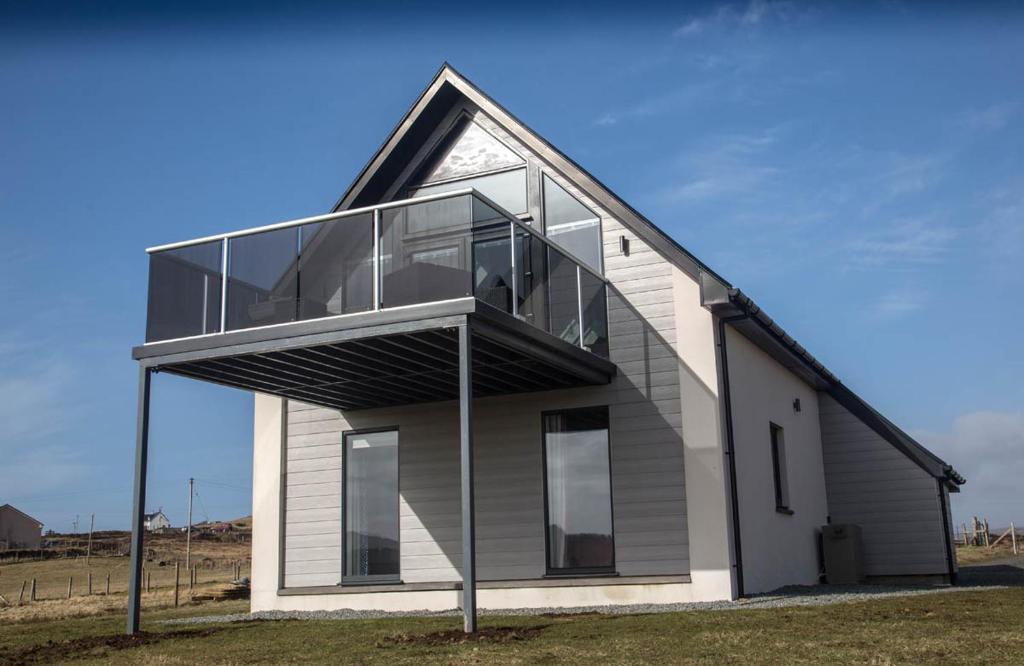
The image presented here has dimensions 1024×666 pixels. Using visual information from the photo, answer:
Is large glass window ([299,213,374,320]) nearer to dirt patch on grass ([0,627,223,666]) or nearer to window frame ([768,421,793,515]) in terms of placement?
dirt patch on grass ([0,627,223,666])

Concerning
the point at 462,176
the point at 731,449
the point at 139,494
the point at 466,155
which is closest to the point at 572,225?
the point at 462,176

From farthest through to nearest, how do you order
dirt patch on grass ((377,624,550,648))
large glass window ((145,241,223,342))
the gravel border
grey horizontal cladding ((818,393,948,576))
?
grey horizontal cladding ((818,393,948,576)), large glass window ((145,241,223,342)), the gravel border, dirt patch on grass ((377,624,550,648))

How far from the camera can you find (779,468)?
1584 centimetres

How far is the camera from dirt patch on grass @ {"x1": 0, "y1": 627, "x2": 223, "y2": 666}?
9672 millimetres

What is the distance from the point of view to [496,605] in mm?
13680

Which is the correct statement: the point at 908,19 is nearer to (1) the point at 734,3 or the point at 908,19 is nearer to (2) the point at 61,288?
(1) the point at 734,3

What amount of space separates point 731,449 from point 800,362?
12.5 feet

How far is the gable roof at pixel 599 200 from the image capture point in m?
13.4

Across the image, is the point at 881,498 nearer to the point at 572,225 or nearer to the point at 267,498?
the point at 572,225

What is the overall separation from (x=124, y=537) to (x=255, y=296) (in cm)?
7305

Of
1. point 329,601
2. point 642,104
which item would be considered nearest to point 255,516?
point 329,601

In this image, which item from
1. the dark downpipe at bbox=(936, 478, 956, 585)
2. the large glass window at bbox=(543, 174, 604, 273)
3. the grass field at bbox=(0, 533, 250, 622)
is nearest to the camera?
the large glass window at bbox=(543, 174, 604, 273)

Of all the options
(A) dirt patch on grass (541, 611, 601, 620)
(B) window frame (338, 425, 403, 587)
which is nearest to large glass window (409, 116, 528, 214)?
(B) window frame (338, 425, 403, 587)

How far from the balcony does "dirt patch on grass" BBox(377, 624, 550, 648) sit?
2.83 metres
